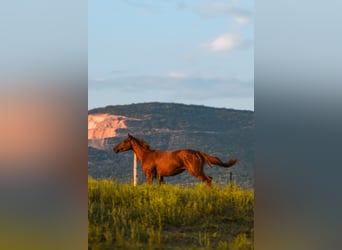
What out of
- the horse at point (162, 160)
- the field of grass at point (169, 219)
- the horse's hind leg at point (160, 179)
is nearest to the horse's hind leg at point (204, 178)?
the horse at point (162, 160)

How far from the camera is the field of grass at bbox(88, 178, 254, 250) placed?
128 inches

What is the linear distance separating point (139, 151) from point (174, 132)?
0.99ft

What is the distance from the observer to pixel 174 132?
4434mm

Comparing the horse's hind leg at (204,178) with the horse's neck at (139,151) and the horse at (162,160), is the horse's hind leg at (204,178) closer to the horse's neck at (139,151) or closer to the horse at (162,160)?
the horse at (162,160)

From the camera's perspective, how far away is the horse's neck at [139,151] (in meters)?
4.46

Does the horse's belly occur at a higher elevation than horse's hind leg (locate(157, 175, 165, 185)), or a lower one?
higher

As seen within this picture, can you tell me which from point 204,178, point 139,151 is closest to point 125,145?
point 139,151

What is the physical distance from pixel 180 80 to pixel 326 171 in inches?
46.1

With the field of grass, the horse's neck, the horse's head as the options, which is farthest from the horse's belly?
the field of grass

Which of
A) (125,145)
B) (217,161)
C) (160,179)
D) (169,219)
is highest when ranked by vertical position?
(125,145)

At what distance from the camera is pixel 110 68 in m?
3.71

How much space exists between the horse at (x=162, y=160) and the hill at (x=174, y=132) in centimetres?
6

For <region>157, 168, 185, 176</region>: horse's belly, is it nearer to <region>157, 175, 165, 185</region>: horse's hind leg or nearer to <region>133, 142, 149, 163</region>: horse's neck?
<region>157, 175, 165, 185</region>: horse's hind leg

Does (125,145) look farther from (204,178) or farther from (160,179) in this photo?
(204,178)
